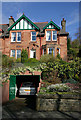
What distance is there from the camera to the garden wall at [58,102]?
24.4ft

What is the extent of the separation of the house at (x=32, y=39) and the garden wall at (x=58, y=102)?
43.9 ft

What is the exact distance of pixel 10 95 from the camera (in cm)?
1094

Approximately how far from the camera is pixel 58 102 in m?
7.50

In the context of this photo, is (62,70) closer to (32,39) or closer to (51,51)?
(51,51)

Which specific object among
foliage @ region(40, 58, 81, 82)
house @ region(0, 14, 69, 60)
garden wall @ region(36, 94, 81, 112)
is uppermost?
house @ region(0, 14, 69, 60)

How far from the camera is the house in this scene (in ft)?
67.6

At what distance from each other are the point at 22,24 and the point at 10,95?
45.1ft

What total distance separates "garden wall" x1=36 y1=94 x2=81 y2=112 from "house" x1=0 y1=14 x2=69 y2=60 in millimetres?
13372

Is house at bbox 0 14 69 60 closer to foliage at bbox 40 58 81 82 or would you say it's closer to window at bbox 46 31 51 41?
window at bbox 46 31 51 41

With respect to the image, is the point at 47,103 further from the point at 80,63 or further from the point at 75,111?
the point at 80,63

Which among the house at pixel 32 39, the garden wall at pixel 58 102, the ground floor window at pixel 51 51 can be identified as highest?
the house at pixel 32 39

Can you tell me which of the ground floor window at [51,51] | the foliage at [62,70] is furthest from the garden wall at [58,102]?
the ground floor window at [51,51]

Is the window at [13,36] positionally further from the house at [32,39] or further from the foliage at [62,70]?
the foliage at [62,70]

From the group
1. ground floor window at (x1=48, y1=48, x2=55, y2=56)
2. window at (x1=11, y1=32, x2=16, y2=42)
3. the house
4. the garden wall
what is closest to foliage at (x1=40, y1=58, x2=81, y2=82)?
the garden wall
